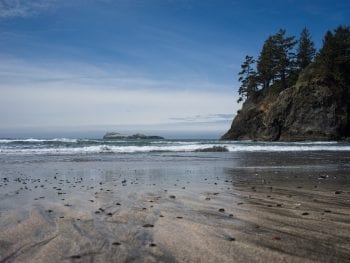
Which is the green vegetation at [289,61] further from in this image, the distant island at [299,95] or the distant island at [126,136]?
the distant island at [126,136]

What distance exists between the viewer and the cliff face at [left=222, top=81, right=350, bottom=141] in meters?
46.8

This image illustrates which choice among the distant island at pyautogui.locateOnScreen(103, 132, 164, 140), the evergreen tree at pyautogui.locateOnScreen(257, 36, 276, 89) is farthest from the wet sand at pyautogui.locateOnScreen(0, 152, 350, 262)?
the distant island at pyautogui.locateOnScreen(103, 132, 164, 140)

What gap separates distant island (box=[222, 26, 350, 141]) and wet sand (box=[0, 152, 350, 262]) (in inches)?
1571

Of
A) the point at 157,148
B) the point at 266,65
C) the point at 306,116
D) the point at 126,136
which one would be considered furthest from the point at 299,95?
the point at 126,136

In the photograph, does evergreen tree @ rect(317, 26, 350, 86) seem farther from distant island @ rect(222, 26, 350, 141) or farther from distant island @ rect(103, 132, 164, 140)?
distant island @ rect(103, 132, 164, 140)

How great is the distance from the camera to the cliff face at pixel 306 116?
46750mm

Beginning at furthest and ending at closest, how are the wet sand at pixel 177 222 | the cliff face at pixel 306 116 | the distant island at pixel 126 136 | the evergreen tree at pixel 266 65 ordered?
the distant island at pixel 126 136, the evergreen tree at pixel 266 65, the cliff face at pixel 306 116, the wet sand at pixel 177 222

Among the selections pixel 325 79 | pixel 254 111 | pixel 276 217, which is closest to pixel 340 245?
pixel 276 217

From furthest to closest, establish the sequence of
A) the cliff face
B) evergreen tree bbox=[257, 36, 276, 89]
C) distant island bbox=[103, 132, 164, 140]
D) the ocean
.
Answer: distant island bbox=[103, 132, 164, 140] < evergreen tree bbox=[257, 36, 276, 89] < the cliff face < the ocean

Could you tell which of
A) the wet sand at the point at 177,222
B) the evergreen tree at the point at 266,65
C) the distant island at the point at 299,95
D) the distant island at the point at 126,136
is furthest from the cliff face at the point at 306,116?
the wet sand at the point at 177,222

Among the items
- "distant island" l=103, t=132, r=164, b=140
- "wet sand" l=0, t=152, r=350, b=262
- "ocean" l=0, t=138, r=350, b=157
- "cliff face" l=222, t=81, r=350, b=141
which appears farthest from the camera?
"distant island" l=103, t=132, r=164, b=140

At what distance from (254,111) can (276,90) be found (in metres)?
5.82

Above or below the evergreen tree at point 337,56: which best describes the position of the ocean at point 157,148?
below

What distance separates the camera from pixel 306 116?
48406 millimetres
